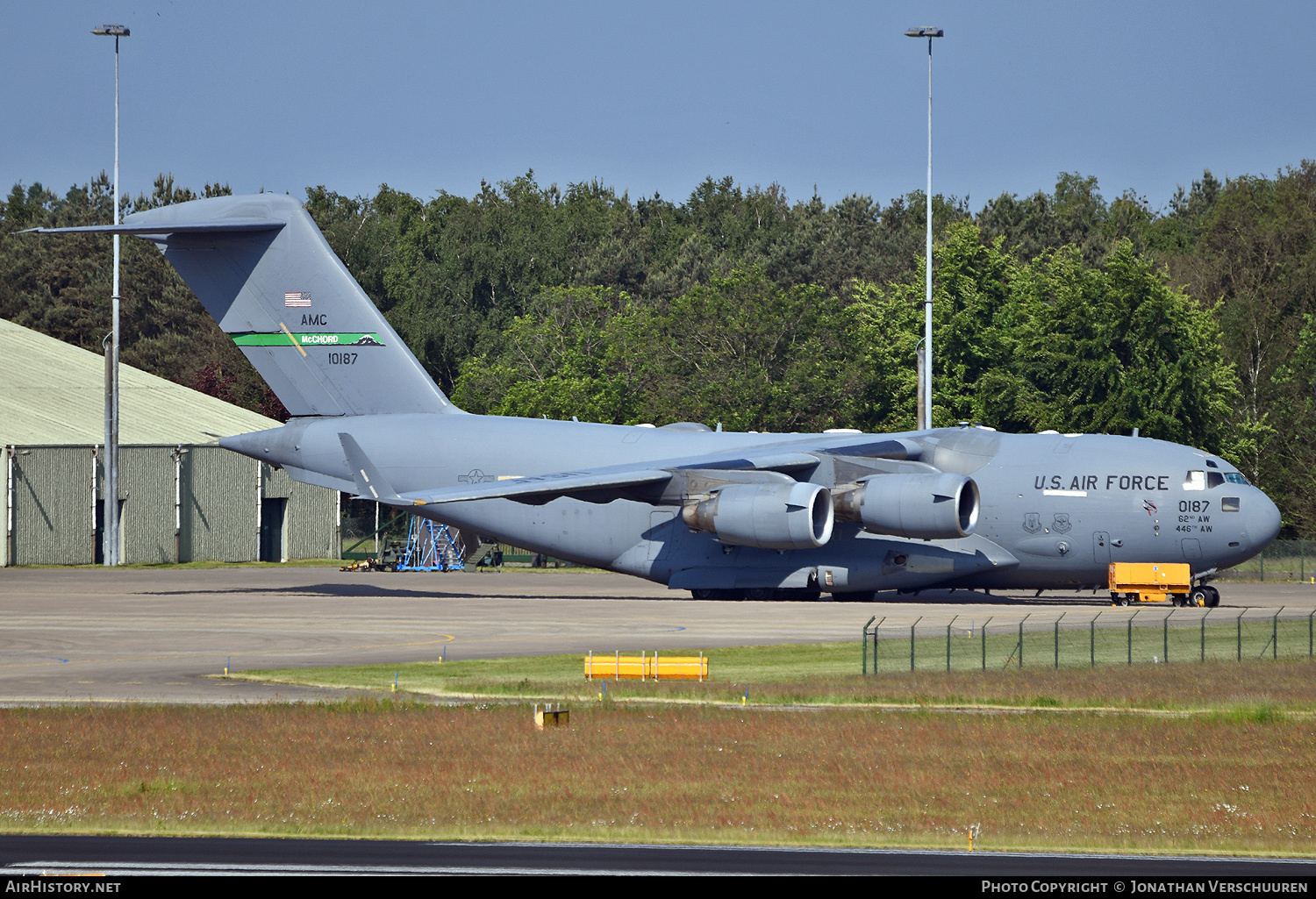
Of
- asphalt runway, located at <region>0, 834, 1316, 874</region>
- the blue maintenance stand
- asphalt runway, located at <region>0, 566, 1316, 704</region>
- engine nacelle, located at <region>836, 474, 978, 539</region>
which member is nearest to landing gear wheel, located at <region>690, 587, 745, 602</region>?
asphalt runway, located at <region>0, 566, 1316, 704</region>

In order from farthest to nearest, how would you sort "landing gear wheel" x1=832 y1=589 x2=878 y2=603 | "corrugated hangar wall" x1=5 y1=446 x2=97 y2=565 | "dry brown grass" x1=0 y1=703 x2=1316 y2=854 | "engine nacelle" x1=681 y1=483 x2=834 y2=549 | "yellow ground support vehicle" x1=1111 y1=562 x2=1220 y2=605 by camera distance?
"corrugated hangar wall" x1=5 y1=446 x2=97 y2=565 < "landing gear wheel" x1=832 y1=589 x2=878 y2=603 < "yellow ground support vehicle" x1=1111 y1=562 x2=1220 y2=605 < "engine nacelle" x1=681 y1=483 x2=834 y2=549 < "dry brown grass" x1=0 y1=703 x2=1316 y2=854

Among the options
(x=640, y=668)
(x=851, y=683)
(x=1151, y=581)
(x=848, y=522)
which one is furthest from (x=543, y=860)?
(x=1151, y=581)

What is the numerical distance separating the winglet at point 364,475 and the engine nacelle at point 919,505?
10.7m

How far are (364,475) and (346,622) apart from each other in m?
5.11

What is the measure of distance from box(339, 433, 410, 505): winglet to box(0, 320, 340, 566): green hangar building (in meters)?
24.0

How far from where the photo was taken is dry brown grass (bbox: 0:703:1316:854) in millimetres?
13586

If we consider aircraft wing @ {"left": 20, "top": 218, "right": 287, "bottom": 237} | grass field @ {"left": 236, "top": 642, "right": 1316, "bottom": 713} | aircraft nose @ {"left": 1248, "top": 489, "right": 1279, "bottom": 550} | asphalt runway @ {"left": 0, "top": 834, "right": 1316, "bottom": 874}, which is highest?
aircraft wing @ {"left": 20, "top": 218, "right": 287, "bottom": 237}

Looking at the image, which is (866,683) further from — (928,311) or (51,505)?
(51,505)

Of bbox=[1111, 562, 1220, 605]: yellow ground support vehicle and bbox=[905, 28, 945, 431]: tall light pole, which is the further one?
bbox=[905, 28, 945, 431]: tall light pole

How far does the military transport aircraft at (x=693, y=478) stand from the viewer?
34.4 metres

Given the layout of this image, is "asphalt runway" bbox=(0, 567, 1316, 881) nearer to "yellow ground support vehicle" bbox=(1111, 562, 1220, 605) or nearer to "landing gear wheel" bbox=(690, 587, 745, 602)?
"landing gear wheel" bbox=(690, 587, 745, 602)

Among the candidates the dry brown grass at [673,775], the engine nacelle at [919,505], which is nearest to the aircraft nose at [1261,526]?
the engine nacelle at [919,505]

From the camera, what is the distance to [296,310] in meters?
39.7

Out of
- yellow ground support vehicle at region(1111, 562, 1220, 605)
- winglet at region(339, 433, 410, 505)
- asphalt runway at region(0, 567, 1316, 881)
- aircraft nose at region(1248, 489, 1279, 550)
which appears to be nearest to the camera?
asphalt runway at region(0, 567, 1316, 881)
